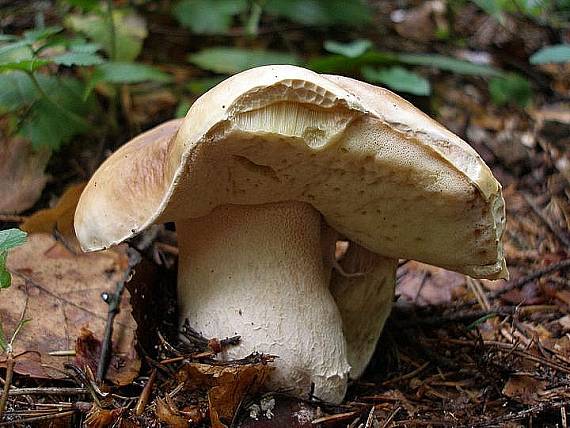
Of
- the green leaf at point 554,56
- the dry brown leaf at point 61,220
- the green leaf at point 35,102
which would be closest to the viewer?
the dry brown leaf at point 61,220

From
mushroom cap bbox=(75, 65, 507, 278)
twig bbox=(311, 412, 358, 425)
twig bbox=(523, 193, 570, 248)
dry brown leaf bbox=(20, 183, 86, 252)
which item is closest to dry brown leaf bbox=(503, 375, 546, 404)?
mushroom cap bbox=(75, 65, 507, 278)

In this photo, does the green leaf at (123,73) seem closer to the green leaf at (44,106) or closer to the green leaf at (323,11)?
the green leaf at (44,106)

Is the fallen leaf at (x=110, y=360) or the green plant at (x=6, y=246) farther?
the fallen leaf at (x=110, y=360)

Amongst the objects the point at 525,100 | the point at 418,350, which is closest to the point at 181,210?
the point at 418,350

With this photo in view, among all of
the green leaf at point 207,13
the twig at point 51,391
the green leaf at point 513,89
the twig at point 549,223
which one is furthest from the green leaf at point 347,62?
the twig at point 51,391

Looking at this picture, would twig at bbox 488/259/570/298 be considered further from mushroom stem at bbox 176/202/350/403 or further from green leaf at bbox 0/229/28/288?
green leaf at bbox 0/229/28/288

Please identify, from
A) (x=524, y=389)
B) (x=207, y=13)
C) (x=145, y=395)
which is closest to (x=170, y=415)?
(x=145, y=395)
